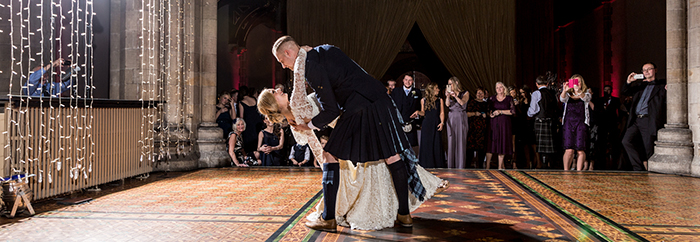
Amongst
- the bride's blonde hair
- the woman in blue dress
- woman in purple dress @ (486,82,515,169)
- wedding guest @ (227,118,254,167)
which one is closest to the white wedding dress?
the bride's blonde hair

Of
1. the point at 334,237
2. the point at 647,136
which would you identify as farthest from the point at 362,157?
the point at 647,136

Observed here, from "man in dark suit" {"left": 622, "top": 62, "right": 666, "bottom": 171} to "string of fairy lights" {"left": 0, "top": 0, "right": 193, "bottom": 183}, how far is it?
5.61 meters

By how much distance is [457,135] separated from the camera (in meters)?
7.01

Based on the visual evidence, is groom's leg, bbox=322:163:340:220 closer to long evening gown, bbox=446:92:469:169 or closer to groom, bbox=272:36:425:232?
groom, bbox=272:36:425:232

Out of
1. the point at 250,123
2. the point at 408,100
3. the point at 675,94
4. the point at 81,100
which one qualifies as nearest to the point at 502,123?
the point at 408,100

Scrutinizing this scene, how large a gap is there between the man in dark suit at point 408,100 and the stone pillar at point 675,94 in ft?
9.65

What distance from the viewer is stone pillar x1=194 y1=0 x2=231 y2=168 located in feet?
22.6

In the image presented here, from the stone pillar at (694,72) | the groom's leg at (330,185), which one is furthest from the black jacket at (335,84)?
the stone pillar at (694,72)

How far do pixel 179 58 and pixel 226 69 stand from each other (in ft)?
22.3

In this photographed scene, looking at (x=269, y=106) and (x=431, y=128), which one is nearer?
(x=269, y=106)

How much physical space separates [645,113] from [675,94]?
45 cm

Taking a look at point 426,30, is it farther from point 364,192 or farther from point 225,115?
point 364,192

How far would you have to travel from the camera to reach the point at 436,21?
357 inches

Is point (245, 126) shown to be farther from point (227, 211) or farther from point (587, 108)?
point (587, 108)
